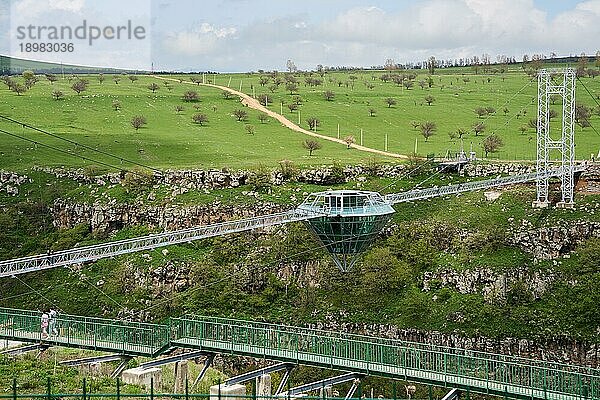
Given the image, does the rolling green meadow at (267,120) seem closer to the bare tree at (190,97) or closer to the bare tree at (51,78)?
the bare tree at (190,97)

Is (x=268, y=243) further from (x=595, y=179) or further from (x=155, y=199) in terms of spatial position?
(x=595, y=179)

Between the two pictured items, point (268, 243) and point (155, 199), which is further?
point (155, 199)

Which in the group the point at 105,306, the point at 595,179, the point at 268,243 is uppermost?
the point at 595,179

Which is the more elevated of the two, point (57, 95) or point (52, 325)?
point (57, 95)

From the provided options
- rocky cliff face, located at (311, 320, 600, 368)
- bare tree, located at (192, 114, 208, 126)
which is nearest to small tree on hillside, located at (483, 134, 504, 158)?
rocky cliff face, located at (311, 320, 600, 368)

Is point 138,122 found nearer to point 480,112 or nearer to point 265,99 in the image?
point 265,99

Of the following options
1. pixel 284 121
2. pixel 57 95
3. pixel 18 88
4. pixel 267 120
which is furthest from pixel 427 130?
pixel 18 88

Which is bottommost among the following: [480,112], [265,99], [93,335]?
[93,335]

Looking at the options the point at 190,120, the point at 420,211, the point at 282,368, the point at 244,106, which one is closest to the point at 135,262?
the point at 420,211
